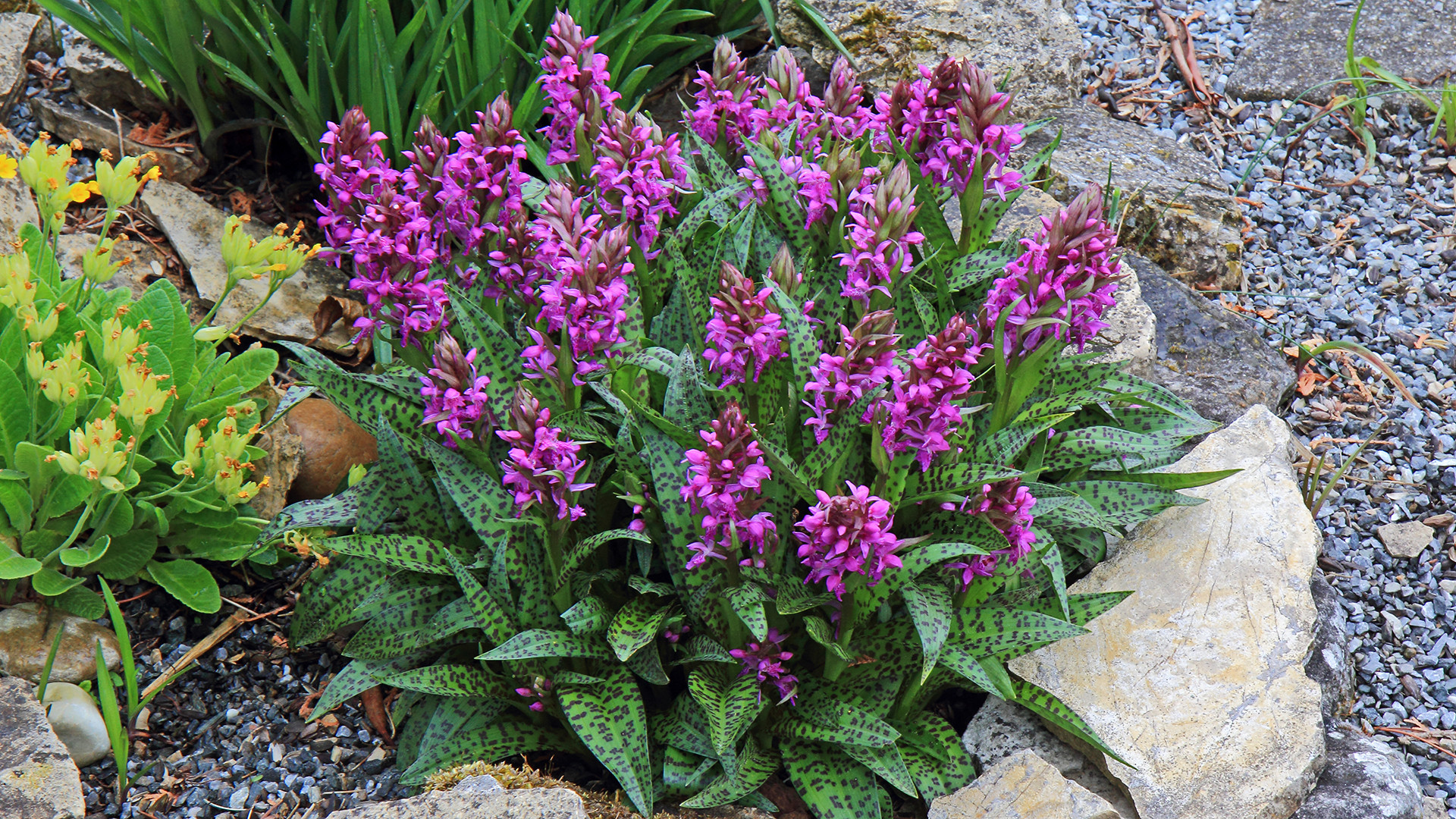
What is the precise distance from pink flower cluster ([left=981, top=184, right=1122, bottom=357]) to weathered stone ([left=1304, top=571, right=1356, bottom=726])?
1.18 metres

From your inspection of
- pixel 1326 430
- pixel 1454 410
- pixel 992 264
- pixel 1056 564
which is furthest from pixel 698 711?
pixel 1454 410

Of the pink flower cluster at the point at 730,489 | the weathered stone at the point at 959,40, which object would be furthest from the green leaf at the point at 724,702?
the weathered stone at the point at 959,40

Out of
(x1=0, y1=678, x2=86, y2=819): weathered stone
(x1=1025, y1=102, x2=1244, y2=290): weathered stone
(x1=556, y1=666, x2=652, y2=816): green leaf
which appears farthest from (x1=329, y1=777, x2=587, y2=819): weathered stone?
(x1=1025, y1=102, x2=1244, y2=290): weathered stone

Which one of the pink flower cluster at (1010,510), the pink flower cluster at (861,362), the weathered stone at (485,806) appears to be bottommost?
the weathered stone at (485,806)

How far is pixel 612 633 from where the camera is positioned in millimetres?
2426

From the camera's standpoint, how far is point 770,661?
2.48 metres

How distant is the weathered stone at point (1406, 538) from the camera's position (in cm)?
328

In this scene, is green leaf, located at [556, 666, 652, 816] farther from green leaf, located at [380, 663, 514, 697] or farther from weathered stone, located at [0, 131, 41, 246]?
weathered stone, located at [0, 131, 41, 246]

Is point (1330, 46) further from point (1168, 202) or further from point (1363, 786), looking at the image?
point (1363, 786)

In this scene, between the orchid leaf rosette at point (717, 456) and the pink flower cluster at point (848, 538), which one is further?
the orchid leaf rosette at point (717, 456)

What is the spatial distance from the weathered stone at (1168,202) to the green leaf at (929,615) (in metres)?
2.20

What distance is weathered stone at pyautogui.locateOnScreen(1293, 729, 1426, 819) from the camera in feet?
8.39

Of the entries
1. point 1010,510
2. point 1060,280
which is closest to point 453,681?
point 1010,510

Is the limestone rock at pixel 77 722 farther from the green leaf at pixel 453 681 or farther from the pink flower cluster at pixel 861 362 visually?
the pink flower cluster at pixel 861 362
